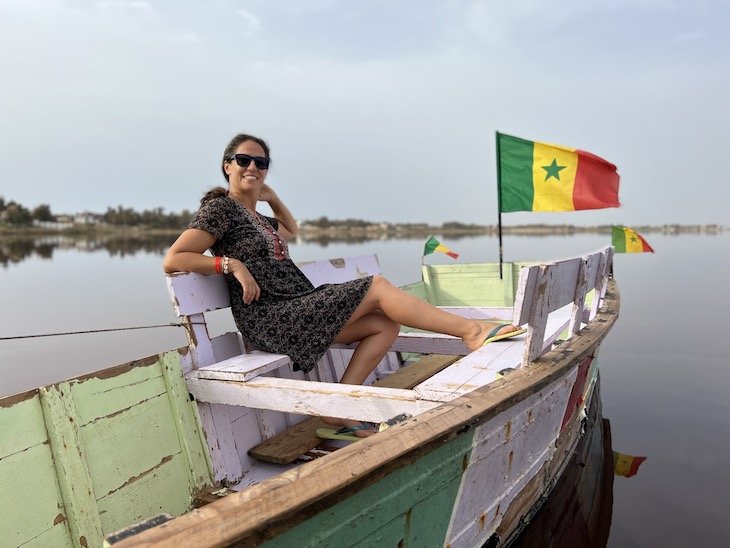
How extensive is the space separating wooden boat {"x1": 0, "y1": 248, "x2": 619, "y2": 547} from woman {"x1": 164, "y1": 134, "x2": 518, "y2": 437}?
16 cm

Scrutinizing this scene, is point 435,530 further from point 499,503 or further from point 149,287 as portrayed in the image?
point 149,287

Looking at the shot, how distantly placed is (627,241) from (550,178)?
1896 mm

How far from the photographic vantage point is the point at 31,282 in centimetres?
2650

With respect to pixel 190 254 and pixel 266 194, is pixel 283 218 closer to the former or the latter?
pixel 266 194

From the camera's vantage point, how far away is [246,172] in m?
3.48

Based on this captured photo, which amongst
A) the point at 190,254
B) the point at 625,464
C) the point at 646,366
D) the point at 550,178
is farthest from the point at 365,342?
the point at 646,366

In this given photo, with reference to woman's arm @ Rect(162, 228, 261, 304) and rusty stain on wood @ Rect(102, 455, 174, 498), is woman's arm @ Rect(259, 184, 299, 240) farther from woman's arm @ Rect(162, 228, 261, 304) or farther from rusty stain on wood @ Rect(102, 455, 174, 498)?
rusty stain on wood @ Rect(102, 455, 174, 498)

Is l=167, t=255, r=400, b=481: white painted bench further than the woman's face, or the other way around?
the woman's face

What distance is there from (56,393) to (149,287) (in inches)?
904

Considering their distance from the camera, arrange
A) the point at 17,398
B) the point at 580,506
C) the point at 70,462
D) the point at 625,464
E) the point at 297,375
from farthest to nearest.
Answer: the point at 625,464, the point at 580,506, the point at 297,375, the point at 70,462, the point at 17,398

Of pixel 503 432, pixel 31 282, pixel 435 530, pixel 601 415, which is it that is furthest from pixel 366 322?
pixel 31 282

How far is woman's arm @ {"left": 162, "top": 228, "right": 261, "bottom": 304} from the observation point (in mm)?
3102

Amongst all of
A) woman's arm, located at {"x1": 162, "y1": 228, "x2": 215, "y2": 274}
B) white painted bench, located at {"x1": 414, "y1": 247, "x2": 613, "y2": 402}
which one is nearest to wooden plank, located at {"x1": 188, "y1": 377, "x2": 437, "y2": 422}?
white painted bench, located at {"x1": 414, "y1": 247, "x2": 613, "y2": 402}

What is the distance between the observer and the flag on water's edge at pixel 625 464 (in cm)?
558
